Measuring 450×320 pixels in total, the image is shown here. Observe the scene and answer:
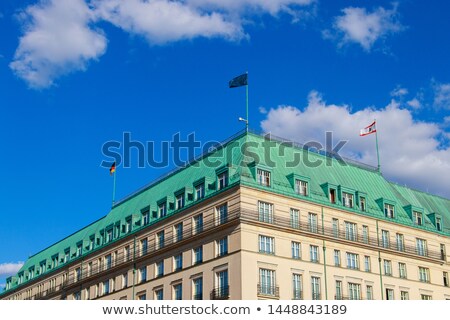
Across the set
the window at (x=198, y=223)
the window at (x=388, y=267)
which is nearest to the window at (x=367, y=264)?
the window at (x=388, y=267)

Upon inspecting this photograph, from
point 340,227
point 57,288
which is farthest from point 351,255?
point 57,288

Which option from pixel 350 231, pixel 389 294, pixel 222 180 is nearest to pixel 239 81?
pixel 222 180

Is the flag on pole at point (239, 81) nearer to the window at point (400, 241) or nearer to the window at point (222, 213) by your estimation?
the window at point (222, 213)

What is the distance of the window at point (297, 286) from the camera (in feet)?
219

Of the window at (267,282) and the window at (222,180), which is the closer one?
the window at (267,282)

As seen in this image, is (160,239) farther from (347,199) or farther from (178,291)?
(347,199)

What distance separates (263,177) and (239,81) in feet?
43.8

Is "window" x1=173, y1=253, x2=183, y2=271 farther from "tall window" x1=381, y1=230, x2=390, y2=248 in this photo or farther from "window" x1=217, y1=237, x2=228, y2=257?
"tall window" x1=381, y1=230, x2=390, y2=248

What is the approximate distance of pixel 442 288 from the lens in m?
79.5

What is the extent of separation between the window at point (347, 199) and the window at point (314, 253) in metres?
7.15

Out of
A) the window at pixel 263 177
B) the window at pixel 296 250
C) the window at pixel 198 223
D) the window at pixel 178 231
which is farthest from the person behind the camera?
the window at pixel 178 231
